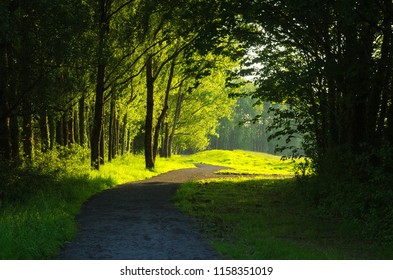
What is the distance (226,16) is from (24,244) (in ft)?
36.0

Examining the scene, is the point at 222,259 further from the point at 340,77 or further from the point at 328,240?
the point at 340,77

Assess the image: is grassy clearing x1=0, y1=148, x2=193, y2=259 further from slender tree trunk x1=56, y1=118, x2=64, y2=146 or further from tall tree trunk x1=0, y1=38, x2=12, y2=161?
slender tree trunk x1=56, y1=118, x2=64, y2=146

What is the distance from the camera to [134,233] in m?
9.63

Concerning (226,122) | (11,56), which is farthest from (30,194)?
(226,122)

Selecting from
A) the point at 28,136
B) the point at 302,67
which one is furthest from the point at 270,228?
the point at 28,136

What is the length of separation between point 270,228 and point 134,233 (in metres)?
3.44

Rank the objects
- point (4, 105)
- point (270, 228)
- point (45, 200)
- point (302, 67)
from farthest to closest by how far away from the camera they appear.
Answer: point (302, 67) < point (4, 105) < point (45, 200) < point (270, 228)

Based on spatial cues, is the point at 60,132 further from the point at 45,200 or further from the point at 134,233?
the point at 134,233

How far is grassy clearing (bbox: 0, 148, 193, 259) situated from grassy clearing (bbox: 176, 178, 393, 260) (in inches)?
132

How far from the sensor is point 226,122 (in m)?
117

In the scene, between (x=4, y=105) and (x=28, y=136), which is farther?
(x=28, y=136)

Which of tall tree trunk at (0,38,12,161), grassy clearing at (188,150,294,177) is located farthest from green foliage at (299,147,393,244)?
grassy clearing at (188,150,294,177)

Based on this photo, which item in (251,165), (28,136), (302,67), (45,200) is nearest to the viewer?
(45,200)

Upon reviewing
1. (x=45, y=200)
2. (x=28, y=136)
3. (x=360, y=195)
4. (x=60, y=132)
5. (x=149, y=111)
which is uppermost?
(x=149, y=111)
